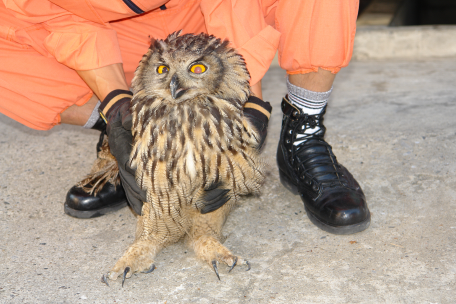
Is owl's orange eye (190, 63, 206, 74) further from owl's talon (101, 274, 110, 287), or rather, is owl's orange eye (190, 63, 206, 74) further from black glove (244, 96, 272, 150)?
owl's talon (101, 274, 110, 287)

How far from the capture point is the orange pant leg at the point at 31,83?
6.97 feet

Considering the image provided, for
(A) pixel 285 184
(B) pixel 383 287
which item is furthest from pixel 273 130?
(B) pixel 383 287

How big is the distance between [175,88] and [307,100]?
2.69 feet

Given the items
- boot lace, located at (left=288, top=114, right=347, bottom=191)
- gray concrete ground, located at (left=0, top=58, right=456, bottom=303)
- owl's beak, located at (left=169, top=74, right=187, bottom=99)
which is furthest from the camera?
boot lace, located at (left=288, top=114, right=347, bottom=191)

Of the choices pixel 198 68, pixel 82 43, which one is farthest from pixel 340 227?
pixel 82 43

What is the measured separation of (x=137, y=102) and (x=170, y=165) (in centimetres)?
26

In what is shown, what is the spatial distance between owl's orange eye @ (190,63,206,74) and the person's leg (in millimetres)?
622

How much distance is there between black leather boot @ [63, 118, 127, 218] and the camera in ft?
6.96

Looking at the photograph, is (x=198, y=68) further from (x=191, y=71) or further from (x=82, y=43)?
(x=82, y=43)

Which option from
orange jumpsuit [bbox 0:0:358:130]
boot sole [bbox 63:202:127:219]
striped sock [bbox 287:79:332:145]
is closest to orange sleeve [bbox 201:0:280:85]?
orange jumpsuit [bbox 0:0:358:130]

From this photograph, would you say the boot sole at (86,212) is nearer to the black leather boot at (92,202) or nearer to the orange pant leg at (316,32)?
the black leather boot at (92,202)

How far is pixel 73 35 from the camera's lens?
6.40 ft

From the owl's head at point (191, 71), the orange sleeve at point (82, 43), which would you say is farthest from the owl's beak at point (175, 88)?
the orange sleeve at point (82, 43)

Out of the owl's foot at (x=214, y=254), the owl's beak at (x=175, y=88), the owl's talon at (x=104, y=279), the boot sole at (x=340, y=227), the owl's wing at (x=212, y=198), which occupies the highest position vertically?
the owl's beak at (x=175, y=88)
